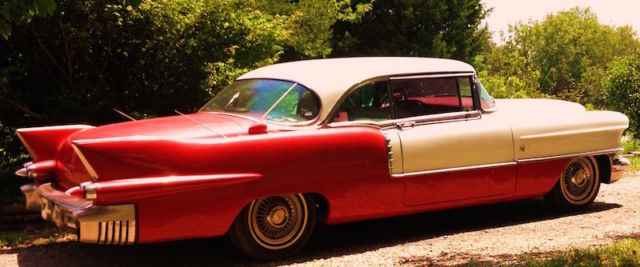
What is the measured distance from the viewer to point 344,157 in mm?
5711

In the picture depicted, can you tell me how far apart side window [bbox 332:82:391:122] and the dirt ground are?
1111 mm

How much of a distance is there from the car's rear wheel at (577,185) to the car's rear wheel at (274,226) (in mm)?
2972

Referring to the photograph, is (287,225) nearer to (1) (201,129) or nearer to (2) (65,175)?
(1) (201,129)

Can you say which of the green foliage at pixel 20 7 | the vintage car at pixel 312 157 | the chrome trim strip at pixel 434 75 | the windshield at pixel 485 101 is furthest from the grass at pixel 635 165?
the green foliage at pixel 20 7

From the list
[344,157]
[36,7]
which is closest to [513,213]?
[344,157]

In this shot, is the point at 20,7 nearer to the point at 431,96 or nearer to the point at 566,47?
the point at 431,96

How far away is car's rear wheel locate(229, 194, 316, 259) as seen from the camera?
547cm

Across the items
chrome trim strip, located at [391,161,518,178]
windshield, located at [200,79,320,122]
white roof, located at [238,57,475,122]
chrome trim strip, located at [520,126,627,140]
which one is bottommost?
chrome trim strip, located at [391,161,518,178]

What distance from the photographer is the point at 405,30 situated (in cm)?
2931

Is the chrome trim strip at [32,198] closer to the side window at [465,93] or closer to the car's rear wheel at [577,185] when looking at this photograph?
the side window at [465,93]

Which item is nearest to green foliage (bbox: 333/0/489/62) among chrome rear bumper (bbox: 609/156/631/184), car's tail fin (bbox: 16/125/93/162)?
chrome rear bumper (bbox: 609/156/631/184)

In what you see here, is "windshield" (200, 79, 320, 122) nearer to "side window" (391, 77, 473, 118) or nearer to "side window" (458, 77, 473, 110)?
"side window" (391, 77, 473, 118)

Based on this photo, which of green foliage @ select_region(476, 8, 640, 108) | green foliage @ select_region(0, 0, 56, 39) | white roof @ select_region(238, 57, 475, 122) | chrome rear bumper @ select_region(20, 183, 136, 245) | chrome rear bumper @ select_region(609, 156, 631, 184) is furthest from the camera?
green foliage @ select_region(476, 8, 640, 108)

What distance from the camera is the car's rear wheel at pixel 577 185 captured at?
24.0ft
